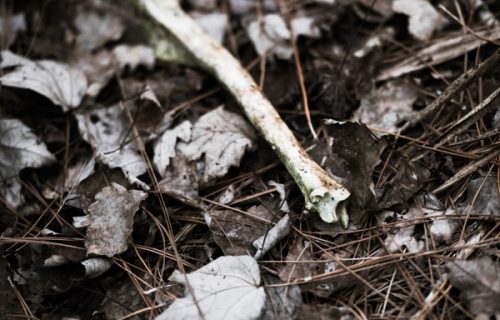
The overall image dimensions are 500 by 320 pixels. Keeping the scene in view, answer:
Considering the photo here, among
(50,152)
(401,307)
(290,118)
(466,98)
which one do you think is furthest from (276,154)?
(50,152)

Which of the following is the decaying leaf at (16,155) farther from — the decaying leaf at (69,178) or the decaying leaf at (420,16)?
the decaying leaf at (420,16)

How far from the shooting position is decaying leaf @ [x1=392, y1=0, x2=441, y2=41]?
8.38 feet

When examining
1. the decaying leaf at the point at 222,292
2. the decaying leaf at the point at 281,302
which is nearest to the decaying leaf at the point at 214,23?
the decaying leaf at the point at 222,292

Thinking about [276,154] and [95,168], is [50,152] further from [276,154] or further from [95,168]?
[276,154]

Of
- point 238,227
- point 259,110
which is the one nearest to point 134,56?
point 259,110

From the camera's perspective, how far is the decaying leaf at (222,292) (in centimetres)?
163

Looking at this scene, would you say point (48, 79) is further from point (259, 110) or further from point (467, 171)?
point (467, 171)

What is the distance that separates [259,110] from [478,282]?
1199 mm

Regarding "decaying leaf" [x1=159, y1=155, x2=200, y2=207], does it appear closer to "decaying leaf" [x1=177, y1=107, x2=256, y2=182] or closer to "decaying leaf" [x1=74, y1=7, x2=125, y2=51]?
"decaying leaf" [x1=177, y1=107, x2=256, y2=182]

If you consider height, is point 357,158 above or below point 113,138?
below

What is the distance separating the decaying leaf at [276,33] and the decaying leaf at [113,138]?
3.06 ft

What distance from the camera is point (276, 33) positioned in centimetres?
274

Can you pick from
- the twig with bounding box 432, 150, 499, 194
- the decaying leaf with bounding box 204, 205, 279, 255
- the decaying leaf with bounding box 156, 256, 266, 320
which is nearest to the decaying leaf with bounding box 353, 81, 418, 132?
the twig with bounding box 432, 150, 499, 194

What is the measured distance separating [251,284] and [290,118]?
971mm
